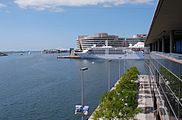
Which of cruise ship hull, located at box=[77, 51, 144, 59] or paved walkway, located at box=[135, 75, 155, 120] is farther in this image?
cruise ship hull, located at box=[77, 51, 144, 59]

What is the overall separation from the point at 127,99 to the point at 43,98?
75.2 ft

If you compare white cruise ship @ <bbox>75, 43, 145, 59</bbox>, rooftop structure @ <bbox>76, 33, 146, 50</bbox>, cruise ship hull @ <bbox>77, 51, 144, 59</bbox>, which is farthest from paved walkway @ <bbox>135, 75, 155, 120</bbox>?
rooftop structure @ <bbox>76, 33, 146, 50</bbox>

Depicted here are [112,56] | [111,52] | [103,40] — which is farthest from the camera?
[103,40]

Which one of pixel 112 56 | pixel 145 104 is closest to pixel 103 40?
pixel 112 56

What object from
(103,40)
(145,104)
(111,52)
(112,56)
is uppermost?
(103,40)

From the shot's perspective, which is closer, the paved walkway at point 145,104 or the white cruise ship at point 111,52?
the paved walkway at point 145,104

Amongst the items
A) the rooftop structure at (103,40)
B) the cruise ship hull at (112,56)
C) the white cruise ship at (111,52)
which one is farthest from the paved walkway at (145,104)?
the rooftop structure at (103,40)

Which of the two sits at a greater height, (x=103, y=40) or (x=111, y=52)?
(x=103, y=40)

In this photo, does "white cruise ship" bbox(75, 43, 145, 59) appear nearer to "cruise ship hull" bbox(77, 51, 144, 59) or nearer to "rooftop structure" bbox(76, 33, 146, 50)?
"cruise ship hull" bbox(77, 51, 144, 59)

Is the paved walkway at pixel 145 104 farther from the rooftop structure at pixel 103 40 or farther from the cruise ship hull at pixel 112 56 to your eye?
the rooftop structure at pixel 103 40

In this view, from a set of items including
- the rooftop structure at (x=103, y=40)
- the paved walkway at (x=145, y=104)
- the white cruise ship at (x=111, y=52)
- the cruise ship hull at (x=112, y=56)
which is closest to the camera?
the paved walkway at (x=145, y=104)

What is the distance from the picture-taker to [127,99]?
2658 centimetres

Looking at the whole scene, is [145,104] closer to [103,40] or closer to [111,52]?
[111,52]

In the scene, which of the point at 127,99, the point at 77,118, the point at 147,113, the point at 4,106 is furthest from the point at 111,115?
the point at 4,106
